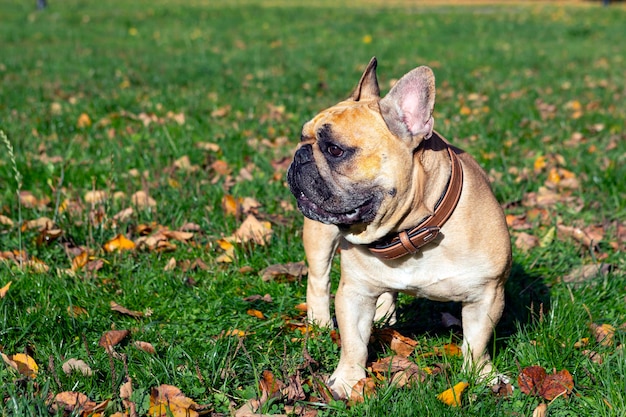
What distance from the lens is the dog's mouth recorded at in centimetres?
254

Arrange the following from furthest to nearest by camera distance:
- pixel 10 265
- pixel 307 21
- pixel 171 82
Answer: pixel 307 21 < pixel 171 82 < pixel 10 265

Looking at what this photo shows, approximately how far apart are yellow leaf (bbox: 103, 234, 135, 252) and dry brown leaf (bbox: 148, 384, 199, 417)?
4.66ft

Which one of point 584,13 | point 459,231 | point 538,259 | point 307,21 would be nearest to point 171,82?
point 538,259

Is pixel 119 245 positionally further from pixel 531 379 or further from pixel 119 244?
pixel 531 379

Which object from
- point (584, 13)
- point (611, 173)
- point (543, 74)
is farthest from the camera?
point (584, 13)

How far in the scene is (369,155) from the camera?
2.50m

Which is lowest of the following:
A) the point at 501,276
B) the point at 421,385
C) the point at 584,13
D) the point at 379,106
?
the point at 584,13

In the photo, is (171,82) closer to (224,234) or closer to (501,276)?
(224,234)


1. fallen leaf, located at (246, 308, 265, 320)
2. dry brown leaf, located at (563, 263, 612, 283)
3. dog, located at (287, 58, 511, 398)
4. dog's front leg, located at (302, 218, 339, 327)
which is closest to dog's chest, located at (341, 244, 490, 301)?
dog, located at (287, 58, 511, 398)

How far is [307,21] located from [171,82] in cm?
1065

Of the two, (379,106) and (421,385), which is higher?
(379,106)

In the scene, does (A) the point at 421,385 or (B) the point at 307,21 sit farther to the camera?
(B) the point at 307,21

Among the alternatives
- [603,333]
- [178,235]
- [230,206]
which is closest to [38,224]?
[178,235]

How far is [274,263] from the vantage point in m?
3.79
